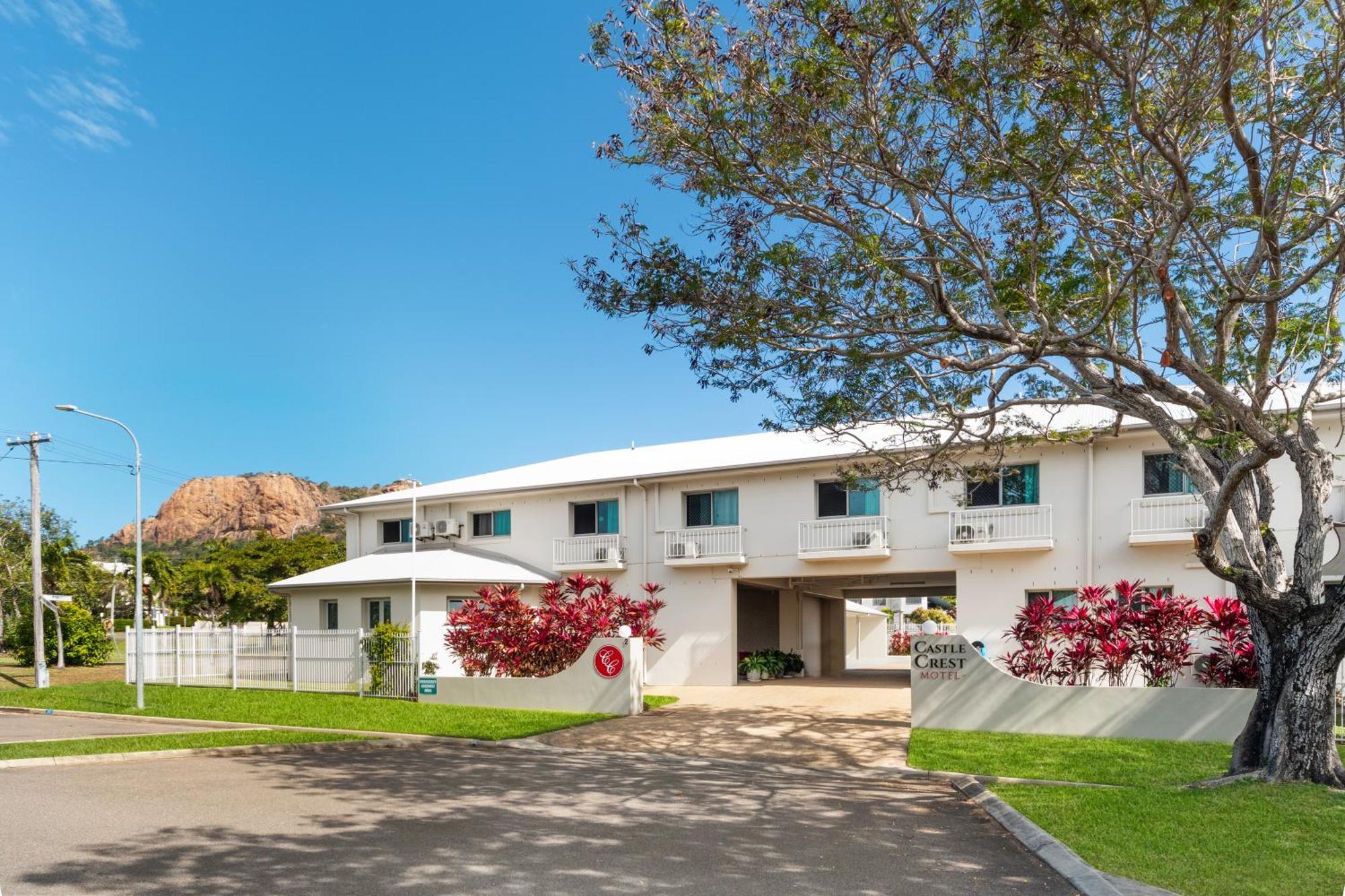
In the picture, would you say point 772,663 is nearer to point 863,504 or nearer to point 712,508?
point 712,508

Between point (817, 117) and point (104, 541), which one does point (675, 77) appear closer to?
point (817, 117)

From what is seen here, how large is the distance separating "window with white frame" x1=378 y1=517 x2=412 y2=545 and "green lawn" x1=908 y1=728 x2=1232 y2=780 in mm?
20370

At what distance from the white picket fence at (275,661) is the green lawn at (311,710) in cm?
49

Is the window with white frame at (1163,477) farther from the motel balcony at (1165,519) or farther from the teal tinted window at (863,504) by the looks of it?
the teal tinted window at (863,504)

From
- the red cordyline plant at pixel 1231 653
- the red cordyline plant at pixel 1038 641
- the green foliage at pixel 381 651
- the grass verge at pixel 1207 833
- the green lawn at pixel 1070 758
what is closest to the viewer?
the grass verge at pixel 1207 833

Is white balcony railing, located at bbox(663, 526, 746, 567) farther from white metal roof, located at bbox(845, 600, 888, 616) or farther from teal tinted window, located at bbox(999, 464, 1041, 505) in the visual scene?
white metal roof, located at bbox(845, 600, 888, 616)

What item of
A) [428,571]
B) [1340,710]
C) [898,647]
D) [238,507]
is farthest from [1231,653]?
[238,507]

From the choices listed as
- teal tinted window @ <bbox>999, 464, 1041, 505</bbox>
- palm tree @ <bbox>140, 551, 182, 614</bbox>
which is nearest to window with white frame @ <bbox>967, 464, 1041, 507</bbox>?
teal tinted window @ <bbox>999, 464, 1041, 505</bbox>

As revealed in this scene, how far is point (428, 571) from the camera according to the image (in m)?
A: 27.1

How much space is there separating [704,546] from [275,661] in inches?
424

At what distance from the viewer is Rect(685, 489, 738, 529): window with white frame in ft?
89.2

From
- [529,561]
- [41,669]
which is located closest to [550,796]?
[529,561]

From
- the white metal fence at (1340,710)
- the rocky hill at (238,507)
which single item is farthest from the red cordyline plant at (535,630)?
the rocky hill at (238,507)

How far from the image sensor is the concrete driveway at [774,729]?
15430 mm
